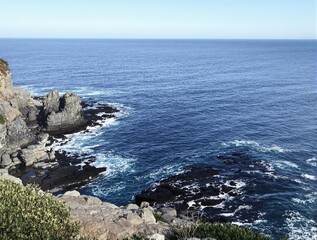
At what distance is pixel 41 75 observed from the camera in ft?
547

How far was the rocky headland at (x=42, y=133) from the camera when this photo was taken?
2633 inches

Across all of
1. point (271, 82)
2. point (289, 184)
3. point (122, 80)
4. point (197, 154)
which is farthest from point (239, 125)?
point (122, 80)

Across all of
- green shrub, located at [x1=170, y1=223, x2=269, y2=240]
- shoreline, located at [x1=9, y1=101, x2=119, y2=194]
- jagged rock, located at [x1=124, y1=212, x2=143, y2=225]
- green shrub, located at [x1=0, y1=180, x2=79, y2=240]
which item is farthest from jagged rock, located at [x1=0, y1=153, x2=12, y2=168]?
green shrub, located at [x1=170, y1=223, x2=269, y2=240]

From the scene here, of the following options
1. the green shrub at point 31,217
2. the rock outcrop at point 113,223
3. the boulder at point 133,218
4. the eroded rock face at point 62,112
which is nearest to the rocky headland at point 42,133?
the eroded rock face at point 62,112

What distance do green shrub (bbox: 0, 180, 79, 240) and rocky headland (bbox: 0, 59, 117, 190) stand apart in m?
39.2

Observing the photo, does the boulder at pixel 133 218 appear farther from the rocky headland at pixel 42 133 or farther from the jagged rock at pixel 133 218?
the rocky headland at pixel 42 133

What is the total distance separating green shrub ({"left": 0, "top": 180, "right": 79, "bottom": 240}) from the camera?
20.8 metres

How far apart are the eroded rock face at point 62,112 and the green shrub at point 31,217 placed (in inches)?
2694

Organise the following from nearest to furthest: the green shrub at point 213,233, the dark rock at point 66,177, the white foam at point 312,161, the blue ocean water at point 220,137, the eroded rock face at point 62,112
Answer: the green shrub at point 213,233, the blue ocean water at point 220,137, the dark rock at point 66,177, the white foam at point 312,161, the eroded rock face at point 62,112

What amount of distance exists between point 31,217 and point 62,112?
248 feet

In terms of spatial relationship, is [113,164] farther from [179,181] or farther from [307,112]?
[307,112]

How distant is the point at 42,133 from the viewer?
8344 cm

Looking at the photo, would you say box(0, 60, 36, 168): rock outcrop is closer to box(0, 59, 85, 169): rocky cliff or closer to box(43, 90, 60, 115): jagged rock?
box(0, 59, 85, 169): rocky cliff

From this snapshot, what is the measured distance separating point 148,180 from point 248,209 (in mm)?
18592
